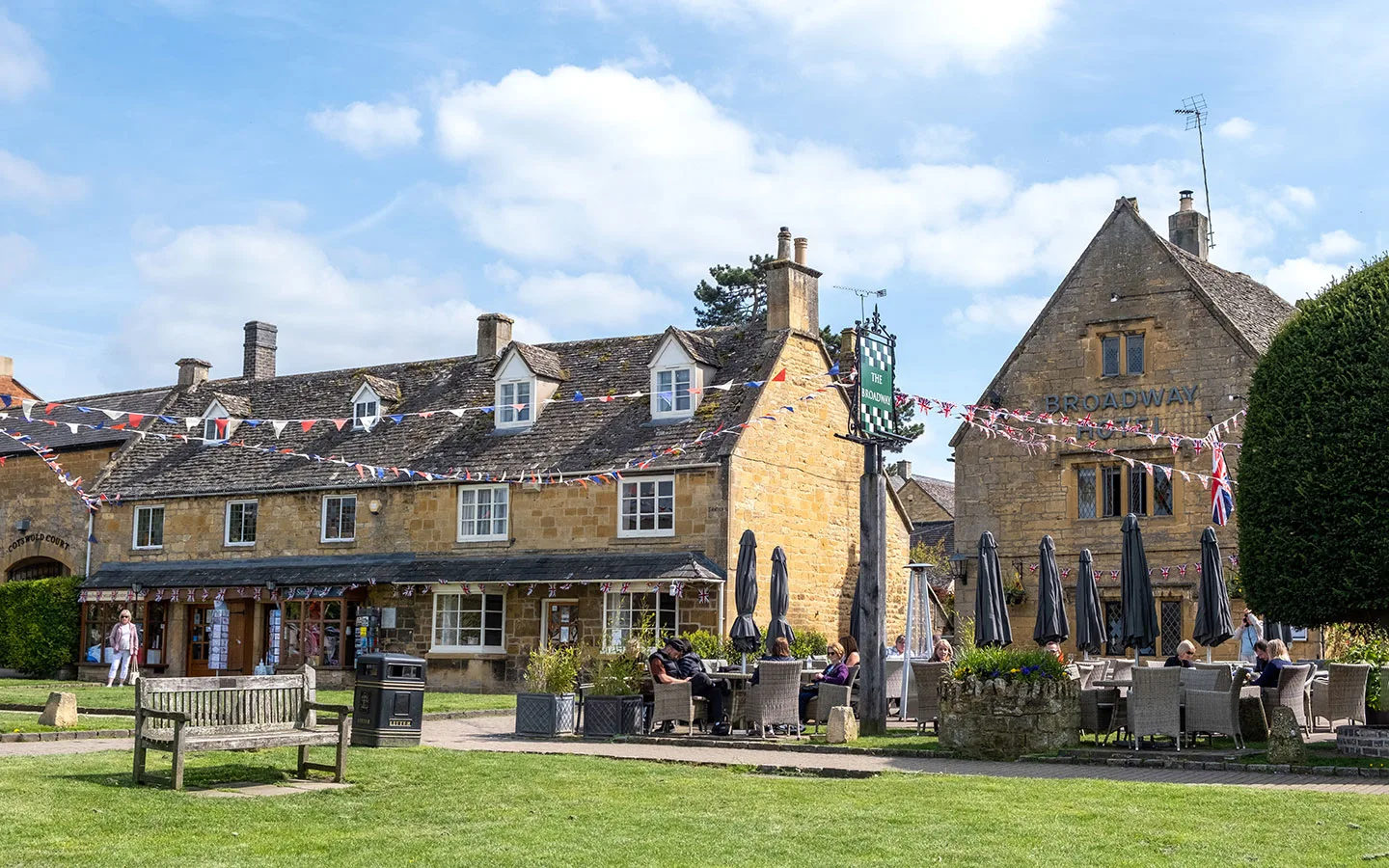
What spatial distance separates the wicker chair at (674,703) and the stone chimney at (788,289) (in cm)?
1425

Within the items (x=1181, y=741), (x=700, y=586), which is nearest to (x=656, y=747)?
(x=1181, y=741)

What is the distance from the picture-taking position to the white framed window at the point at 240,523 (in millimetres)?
33688

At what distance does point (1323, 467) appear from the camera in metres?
14.6

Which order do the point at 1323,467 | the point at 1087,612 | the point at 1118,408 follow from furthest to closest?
1. the point at 1118,408
2. the point at 1087,612
3. the point at 1323,467

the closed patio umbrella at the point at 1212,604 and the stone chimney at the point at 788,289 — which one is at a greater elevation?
the stone chimney at the point at 788,289

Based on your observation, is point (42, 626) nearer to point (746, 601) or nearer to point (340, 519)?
point (340, 519)

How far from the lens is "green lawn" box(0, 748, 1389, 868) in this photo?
27.6 feet

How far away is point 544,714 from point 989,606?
6.55 meters

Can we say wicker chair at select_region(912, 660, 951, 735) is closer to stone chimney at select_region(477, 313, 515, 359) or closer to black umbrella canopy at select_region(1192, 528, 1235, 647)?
black umbrella canopy at select_region(1192, 528, 1235, 647)

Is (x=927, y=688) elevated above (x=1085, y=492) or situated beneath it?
situated beneath

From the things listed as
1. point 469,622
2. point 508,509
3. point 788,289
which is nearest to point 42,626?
point 469,622

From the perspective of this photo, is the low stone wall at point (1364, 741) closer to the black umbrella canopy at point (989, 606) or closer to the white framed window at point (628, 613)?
the black umbrella canopy at point (989, 606)

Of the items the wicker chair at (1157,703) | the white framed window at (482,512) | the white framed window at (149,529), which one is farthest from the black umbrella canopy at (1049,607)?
the white framed window at (149,529)

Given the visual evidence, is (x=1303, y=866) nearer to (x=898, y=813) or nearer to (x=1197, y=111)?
(x=898, y=813)
